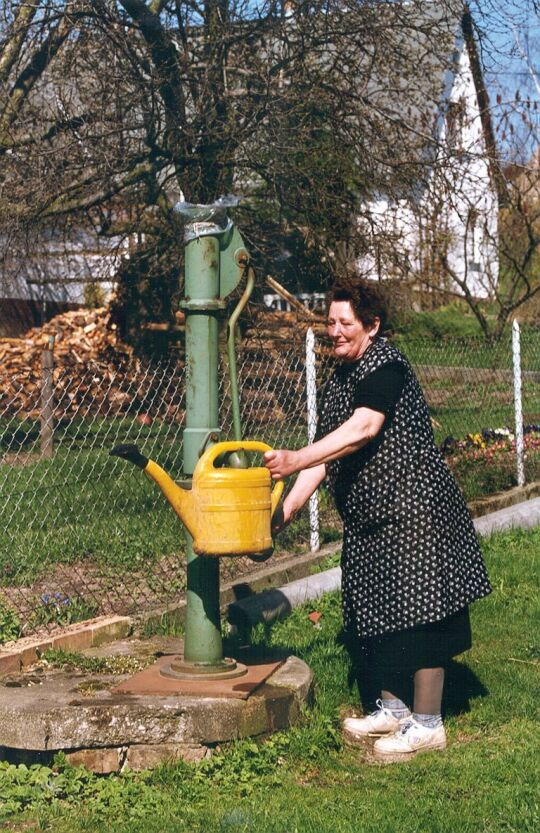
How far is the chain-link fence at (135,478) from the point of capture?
6.25m

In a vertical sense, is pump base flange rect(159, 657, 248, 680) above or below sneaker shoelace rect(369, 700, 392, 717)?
above

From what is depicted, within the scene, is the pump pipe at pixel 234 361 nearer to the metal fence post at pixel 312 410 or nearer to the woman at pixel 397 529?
the woman at pixel 397 529

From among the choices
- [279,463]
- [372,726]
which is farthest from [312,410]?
[279,463]

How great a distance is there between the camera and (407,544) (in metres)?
4.34

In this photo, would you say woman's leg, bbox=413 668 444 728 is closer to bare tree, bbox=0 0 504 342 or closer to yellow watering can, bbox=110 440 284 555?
yellow watering can, bbox=110 440 284 555

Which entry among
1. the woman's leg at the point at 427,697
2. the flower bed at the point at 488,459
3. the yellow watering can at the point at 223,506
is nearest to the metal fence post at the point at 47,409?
the yellow watering can at the point at 223,506

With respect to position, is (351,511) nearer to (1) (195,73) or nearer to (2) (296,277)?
(1) (195,73)

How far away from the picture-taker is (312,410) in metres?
7.01

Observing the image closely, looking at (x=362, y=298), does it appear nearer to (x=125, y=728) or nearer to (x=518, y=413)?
(x=125, y=728)

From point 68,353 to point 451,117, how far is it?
5.30 meters

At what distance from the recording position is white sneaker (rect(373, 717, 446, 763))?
14.1ft

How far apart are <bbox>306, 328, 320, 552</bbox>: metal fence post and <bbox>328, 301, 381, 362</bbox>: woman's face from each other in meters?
2.53

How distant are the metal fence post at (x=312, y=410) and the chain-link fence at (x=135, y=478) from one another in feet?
0.18

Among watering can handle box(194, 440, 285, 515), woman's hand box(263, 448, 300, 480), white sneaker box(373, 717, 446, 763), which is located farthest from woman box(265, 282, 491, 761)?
woman's hand box(263, 448, 300, 480)
